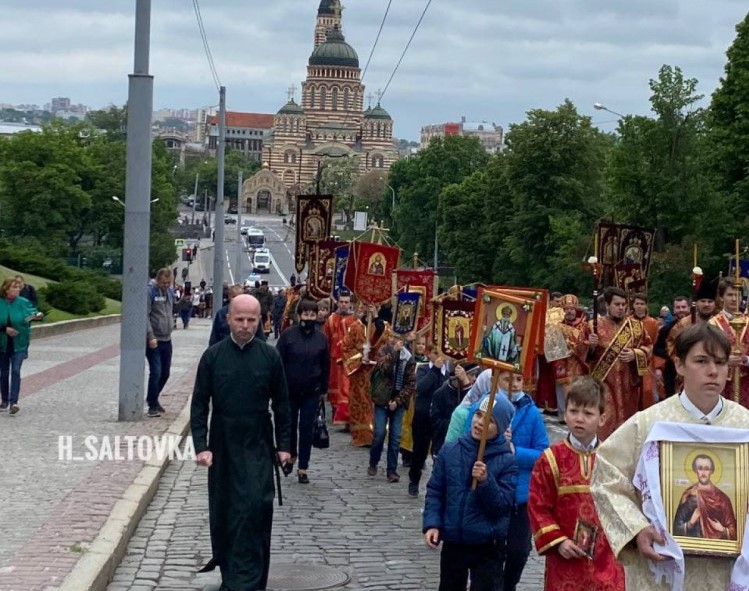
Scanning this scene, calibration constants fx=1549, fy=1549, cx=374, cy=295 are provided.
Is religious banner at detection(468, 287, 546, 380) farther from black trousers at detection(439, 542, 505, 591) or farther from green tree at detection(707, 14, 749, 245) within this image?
green tree at detection(707, 14, 749, 245)

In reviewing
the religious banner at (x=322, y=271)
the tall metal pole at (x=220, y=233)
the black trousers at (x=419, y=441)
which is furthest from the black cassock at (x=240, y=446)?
the tall metal pole at (x=220, y=233)

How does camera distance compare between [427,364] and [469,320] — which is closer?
[469,320]

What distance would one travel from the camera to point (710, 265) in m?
43.5

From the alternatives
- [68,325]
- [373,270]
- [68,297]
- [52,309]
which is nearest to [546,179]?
[68,297]

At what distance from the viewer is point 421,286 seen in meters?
16.6

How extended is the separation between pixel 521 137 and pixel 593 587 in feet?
202

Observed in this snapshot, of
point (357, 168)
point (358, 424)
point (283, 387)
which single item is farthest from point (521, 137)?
point (357, 168)

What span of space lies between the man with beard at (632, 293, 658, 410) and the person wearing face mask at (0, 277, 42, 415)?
6703 mm

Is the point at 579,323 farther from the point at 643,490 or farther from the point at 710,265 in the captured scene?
the point at 710,265

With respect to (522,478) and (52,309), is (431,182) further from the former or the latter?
(522,478)

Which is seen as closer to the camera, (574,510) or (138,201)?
(574,510)

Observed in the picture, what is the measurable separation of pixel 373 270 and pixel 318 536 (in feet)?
23.5

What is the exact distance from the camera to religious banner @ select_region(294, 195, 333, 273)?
2575cm

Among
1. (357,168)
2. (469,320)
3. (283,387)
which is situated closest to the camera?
(283,387)
